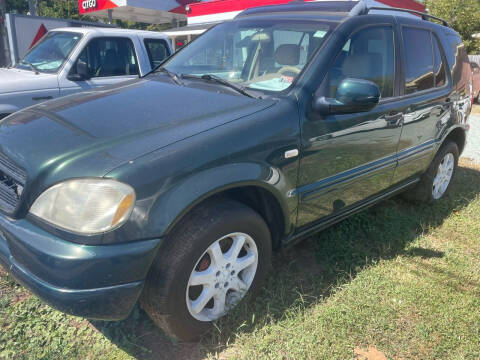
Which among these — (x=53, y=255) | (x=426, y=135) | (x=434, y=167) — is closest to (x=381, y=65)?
(x=426, y=135)

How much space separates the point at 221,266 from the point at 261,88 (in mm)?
1143

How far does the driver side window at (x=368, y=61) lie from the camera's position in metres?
2.55

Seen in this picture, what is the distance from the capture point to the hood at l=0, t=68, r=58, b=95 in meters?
4.23

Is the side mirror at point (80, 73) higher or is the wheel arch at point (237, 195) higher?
the side mirror at point (80, 73)

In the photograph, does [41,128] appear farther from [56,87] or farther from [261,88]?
[56,87]

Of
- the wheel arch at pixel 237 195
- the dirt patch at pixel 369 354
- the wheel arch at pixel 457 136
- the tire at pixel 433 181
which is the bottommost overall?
the dirt patch at pixel 369 354

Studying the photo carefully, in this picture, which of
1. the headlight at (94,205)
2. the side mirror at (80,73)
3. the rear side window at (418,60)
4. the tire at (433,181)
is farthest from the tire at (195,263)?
the side mirror at (80,73)

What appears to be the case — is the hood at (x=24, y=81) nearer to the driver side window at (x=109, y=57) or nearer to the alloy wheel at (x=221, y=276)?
the driver side window at (x=109, y=57)

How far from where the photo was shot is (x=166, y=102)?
2312 millimetres

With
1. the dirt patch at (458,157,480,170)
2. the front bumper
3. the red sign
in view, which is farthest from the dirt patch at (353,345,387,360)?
the red sign

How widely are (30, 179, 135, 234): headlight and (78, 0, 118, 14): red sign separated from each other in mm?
18425

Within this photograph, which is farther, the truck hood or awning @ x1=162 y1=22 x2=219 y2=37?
awning @ x1=162 y1=22 x2=219 y2=37

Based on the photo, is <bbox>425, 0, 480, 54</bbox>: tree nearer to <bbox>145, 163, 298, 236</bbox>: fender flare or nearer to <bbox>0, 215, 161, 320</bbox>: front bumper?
<bbox>145, 163, 298, 236</bbox>: fender flare

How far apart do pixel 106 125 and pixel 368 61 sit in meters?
1.93
